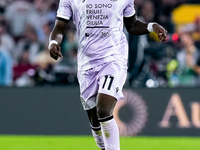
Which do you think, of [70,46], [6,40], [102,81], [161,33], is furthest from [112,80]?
[6,40]

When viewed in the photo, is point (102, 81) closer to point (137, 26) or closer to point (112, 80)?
point (112, 80)

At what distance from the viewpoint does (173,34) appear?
12.8 metres

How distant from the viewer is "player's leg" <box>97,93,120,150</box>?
6.72 metres

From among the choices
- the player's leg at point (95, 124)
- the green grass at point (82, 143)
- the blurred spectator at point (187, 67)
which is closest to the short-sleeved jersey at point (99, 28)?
the player's leg at point (95, 124)

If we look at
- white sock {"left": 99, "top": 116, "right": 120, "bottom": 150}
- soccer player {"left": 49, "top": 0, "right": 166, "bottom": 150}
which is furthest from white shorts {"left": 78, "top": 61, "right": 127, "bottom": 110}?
white sock {"left": 99, "top": 116, "right": 120, "bottom": 150}

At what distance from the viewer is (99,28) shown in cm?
700

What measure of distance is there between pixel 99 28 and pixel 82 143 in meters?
4.24

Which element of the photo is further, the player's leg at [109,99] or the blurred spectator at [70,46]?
the blurred spectator at [70,46]

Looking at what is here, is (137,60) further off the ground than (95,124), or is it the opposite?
(95,124)

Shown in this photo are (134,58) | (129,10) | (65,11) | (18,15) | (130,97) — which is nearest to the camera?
(65,11)

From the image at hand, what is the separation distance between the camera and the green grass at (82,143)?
10195 mm

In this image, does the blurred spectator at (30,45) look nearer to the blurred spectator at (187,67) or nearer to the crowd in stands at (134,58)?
the crowd in stands at (134,58)

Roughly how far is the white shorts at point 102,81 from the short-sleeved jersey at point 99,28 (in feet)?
0.23

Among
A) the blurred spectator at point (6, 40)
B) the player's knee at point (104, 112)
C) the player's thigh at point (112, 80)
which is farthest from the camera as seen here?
the blurred spectator at point (6, 40)
